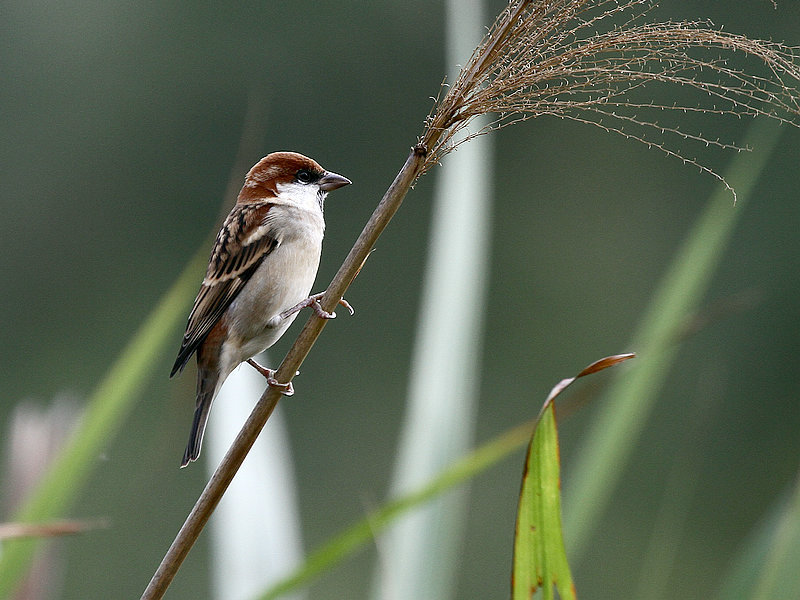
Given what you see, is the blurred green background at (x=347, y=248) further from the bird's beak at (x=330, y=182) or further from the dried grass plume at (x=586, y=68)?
the dried grass plume at (x=586, y=68)

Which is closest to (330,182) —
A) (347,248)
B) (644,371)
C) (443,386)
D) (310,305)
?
(310,305)

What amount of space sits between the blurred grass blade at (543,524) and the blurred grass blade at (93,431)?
462mm

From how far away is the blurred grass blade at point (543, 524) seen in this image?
932mm

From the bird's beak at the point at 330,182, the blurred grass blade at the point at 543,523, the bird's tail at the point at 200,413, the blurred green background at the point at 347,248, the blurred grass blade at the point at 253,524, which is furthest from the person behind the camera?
the blurred green background at the point at 347,248

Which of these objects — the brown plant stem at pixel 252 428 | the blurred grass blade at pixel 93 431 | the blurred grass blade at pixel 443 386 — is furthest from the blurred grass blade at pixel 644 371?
the blurred grass blade at pixel 93 431

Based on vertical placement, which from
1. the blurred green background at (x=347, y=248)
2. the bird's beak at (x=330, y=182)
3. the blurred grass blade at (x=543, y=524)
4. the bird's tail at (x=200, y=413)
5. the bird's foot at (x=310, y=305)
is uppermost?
Answer: the blurred grass blade at (x=543, y=524)

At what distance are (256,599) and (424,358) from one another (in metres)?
0.53

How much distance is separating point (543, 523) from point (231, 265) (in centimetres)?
150

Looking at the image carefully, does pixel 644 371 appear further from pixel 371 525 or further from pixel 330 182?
pixel 330 182

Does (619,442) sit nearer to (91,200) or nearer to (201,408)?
(201,408)

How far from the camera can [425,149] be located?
1.04 metres

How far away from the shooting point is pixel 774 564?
105cm

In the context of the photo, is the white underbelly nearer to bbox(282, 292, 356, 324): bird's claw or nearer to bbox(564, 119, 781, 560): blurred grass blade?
bbox(282, 292, 356, 324): bird's claw

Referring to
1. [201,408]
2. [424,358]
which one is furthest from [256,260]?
[424,358]
